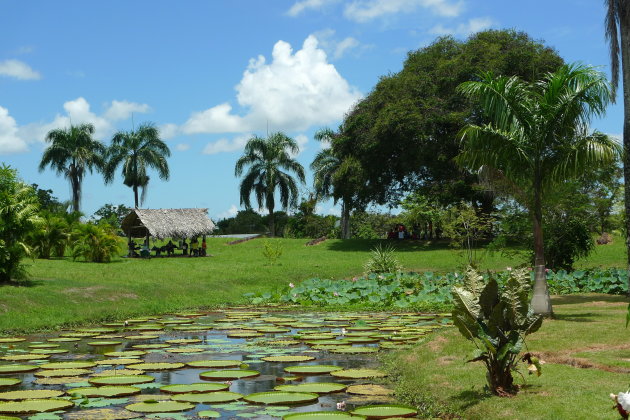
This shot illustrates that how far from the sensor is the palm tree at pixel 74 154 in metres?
50.3

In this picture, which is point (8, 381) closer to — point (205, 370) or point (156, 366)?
point (156, 366)

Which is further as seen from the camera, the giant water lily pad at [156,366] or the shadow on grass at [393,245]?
the shadow on grass at [393,245]

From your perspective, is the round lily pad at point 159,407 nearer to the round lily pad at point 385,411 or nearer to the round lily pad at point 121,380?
the round lily pad at point 121,380

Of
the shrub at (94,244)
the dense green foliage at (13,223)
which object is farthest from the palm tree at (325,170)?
the dense green foliage at (13,223)

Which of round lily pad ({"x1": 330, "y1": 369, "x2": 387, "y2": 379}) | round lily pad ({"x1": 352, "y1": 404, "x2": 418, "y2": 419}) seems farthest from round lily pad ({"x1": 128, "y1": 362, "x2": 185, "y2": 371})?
round lily pad ({"x1": 352, "y1": 404, "x2": 418, "y2": 419})

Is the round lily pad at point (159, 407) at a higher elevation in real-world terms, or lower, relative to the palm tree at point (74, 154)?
lower

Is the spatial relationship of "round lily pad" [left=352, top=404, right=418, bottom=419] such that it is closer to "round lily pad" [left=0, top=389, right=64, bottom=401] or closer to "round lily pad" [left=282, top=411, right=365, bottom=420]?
"round lily pad" [left=282, top=411, right=365, bottom=420]

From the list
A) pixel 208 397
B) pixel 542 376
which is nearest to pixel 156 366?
pixel 208 397

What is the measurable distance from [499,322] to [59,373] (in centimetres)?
560

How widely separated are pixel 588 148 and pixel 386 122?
79.0 ft

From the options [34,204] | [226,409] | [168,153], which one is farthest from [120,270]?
[168,153]

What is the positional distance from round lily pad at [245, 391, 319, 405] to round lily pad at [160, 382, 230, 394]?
551 millimetres

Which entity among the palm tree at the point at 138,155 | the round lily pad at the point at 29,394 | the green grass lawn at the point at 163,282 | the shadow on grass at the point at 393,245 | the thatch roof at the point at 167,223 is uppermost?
the palm tree at the point at 138,155

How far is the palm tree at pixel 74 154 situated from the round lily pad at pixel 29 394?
148 ft
